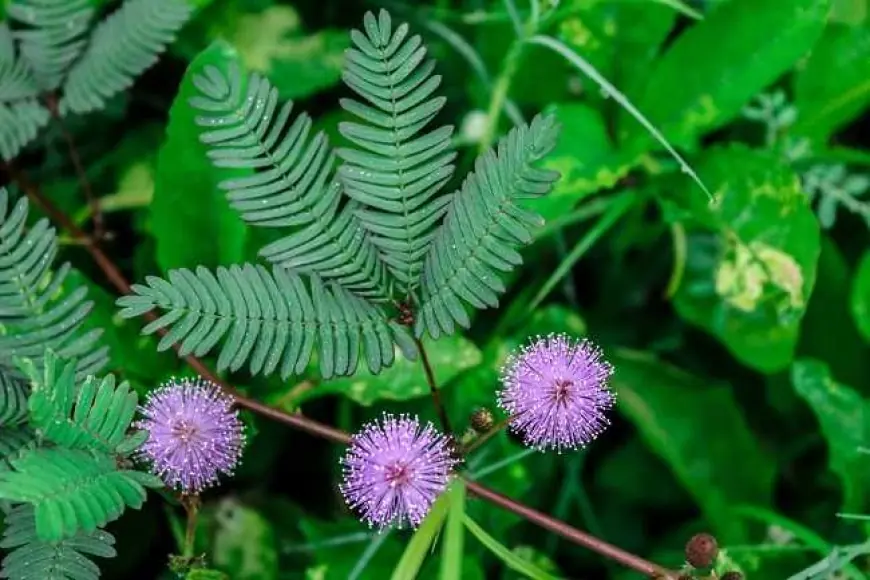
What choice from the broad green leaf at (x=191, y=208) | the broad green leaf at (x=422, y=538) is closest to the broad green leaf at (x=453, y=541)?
the broad green leaf at (x=422, y=538)

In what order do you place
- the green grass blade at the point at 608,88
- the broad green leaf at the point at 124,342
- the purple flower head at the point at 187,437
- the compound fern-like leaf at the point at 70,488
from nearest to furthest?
1. the compound fern-like leaf at the point at 70,488
2. the purple flower head at the point at 187,437
3. the green grass blade at the point at 608,88
4. the broad green leaf at the point at 124,342

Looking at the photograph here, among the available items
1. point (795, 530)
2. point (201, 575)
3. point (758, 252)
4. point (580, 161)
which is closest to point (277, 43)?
point (580, 161)

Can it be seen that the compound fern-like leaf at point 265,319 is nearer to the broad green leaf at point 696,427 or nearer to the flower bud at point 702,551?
the flower bud at point 702,551

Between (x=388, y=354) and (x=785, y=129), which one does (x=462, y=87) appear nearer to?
(x=785, y=129)

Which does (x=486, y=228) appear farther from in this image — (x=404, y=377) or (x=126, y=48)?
(x=126, y=48)

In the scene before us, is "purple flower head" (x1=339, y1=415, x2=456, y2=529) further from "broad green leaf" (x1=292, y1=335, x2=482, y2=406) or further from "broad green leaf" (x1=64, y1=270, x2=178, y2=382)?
"broad green leaf" (x1=64, y1=270, x2=178, y2=382)

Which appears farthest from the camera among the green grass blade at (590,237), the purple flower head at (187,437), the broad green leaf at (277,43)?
the broad green leaf at (277,43)
